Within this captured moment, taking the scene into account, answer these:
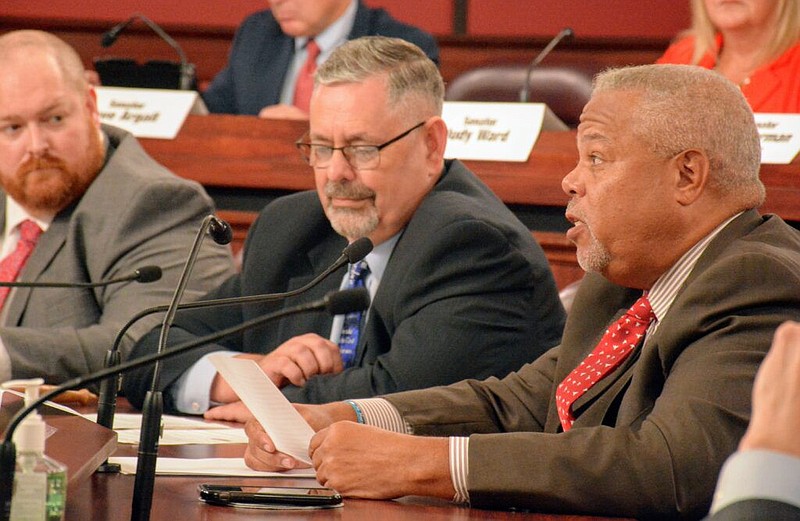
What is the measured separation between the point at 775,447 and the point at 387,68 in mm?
2137

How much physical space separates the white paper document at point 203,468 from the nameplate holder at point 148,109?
2.43 meters

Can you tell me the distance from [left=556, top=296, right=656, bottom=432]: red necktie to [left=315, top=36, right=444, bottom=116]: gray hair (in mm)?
1051

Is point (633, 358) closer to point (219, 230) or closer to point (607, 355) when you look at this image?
point (607, 355)

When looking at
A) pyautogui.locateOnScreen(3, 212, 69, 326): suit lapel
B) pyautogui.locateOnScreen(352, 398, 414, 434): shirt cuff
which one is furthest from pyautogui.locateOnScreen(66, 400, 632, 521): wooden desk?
pyautogui.locateOnScreen(3, 212, 69, 326): suit lapel

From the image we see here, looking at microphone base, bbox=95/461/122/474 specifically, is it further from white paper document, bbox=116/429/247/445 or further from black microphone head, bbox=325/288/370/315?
black microphone head, bbox=325/288/370/315

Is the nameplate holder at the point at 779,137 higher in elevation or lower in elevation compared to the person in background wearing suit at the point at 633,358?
lower

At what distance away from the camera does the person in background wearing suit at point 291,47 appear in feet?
17.4

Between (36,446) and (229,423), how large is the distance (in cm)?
138

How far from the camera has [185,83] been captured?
15.9ft

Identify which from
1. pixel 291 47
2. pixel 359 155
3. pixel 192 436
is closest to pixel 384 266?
pixel 359 155

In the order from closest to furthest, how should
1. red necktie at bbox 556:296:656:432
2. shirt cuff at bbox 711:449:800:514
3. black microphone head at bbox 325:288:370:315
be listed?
shirt cuff at bbox 711:449:800:514
black microphone head at bbox 325:288:370:315
red necktie at bbox 556:296:656:432

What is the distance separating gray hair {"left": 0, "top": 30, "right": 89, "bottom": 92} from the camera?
374 centimetres

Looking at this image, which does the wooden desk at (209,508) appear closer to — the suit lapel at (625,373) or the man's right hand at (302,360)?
the suit lapel at (625,373)

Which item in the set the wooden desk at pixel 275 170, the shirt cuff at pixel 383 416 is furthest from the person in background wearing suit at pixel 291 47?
the shirt cuff at pixel 383 416
